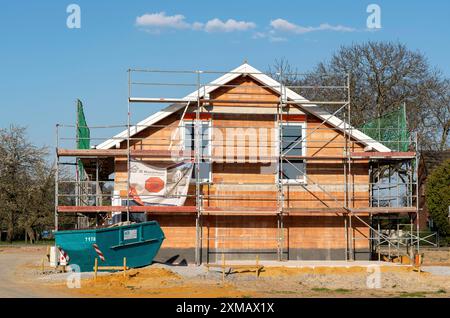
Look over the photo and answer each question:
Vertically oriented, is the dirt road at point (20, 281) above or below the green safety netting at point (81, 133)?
below

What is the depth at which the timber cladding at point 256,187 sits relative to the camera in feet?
86.8

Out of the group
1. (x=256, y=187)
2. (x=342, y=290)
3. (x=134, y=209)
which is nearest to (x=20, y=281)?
(x=134, y=209)

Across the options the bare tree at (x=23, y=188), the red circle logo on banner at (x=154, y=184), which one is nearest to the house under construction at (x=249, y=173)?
the red circle logo on banner at (x=154, y=184)

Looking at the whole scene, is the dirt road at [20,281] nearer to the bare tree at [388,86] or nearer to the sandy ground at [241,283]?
the sandy ground at [241,283]

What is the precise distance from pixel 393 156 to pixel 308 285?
22.2 ft

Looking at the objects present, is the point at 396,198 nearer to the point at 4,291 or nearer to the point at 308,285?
the point at 308,285

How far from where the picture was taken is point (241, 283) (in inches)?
874

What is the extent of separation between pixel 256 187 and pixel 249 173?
56cm

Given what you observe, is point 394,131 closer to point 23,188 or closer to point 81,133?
point 81,133

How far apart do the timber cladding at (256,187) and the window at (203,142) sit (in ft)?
0.59

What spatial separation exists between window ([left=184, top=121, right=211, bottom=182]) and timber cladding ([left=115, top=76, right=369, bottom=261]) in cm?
18

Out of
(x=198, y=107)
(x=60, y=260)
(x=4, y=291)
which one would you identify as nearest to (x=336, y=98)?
(x=198, y=107)
